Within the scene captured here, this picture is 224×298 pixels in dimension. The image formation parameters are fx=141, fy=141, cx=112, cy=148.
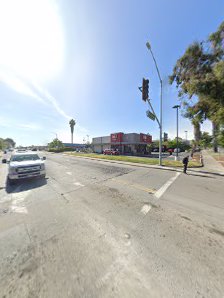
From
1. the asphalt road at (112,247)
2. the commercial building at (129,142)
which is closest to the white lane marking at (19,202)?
the asphalt road at (112,247)

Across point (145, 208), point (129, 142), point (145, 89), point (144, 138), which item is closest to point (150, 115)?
point (145, 89)

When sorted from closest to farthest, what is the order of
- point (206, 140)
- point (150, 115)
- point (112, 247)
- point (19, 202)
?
point (112, 247), point (19, 202), point (150, 115), point (206, 140)

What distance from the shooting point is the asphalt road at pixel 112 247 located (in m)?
2.05

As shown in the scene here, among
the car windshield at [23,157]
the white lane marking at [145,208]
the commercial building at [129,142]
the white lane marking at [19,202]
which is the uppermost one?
the commercial building at [129,142]

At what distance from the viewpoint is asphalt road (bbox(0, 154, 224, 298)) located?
80.7 inches

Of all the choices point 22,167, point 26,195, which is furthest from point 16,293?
point 22,167

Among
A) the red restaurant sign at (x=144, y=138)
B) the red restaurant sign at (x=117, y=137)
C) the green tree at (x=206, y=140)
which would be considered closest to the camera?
the green tree at (x=206, y=140)

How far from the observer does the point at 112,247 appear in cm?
291

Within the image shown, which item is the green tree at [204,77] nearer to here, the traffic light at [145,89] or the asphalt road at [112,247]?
the traffic light at [145,89]

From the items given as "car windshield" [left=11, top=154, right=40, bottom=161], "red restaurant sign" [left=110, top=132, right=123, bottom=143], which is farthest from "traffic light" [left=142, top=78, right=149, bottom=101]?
"red restaurant sign" [left=110, top=132, right=123, bottom=143]

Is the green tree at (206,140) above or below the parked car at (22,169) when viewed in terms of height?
above

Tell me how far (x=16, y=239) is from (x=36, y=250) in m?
0.76

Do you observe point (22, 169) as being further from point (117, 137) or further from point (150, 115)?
point (117, 137)

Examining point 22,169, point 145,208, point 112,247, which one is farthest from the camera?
point 22,169
